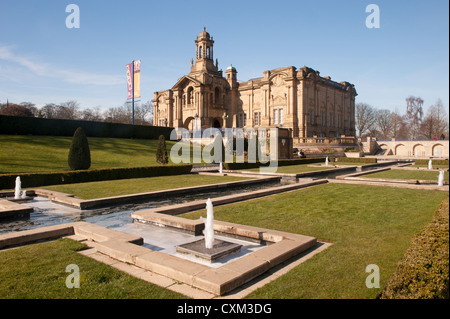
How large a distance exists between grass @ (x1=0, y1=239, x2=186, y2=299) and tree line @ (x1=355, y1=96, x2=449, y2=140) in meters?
71.6

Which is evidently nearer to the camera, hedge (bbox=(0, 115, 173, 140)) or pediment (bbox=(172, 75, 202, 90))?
hedge (bbox=(0, 115, 173, 140))

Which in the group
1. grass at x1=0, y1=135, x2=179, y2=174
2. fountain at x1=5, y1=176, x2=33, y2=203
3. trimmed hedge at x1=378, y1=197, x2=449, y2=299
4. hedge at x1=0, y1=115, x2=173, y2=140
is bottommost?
fountain at x1=5, y1=176, x2=33, y2=203

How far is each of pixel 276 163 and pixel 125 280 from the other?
26210 mm

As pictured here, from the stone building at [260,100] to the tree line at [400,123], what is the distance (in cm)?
1421

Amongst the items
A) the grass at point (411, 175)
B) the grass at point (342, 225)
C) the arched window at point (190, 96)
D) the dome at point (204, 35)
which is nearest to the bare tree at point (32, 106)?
the arched window at point (190, 96)

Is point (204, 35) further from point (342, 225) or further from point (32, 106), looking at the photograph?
point (342, 225)

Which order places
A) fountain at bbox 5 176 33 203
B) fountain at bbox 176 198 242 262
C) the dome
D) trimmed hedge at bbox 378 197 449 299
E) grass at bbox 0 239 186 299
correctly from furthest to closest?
1. the dome
2. fountain at bbox 5 176 33 203
3. fountain at bbox 176 198 242 262
4. grass at bbox 0 239 186 299
5. trimmed hedge at bbox 378 197 449 299

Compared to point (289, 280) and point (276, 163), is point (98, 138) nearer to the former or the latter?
point (276, 163)

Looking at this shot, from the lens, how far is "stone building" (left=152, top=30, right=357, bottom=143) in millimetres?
51844

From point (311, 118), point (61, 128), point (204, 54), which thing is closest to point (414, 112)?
point (311, 118)

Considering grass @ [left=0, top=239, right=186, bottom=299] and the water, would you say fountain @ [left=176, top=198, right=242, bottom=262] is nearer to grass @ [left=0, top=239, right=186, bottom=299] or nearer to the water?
grass @ [left=0, top=239, right=186, bottom=299]

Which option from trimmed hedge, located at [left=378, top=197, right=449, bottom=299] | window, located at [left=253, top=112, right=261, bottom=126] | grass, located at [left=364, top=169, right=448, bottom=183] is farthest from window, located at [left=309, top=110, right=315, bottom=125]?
trimmed hedge, located at [left=378, top=197, right=449, bottom=299]

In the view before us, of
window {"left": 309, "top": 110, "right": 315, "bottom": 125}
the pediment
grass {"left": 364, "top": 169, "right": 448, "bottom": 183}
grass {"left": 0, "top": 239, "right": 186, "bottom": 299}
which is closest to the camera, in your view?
grass {"left": 0, "top": 239, "right": 186, "bottom": 299}
